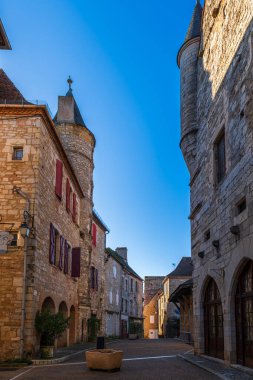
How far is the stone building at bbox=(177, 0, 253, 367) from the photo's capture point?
9453mm

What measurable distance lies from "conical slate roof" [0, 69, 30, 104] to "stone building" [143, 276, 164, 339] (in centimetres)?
4341

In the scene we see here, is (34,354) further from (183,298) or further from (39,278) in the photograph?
(183,298)

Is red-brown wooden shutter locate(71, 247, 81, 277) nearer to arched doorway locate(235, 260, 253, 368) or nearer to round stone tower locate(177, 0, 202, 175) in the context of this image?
round stone tower locate(177, 0, 202, 175)

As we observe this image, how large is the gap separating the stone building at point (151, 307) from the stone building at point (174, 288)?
12515 mm

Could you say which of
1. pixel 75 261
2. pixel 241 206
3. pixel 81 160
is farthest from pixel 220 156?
pixel 81 160

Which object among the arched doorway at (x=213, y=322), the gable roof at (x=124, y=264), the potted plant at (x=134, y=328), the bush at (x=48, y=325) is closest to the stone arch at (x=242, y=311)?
the arched doorway at (x=213, y=322)

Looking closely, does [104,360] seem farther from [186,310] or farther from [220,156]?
[186,310]

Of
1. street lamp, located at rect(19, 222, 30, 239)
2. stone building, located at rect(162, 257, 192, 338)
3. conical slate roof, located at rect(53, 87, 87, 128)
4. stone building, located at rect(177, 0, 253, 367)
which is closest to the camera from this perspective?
stone building, located at rect(177, 0, 253, 367)

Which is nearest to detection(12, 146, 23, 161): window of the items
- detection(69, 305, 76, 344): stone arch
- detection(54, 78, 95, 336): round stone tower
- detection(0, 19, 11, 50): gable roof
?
detection(0, 19, 11, 50): gable roof

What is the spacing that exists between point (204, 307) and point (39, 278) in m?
4.95

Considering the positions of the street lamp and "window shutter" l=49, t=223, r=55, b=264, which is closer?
the street lamp

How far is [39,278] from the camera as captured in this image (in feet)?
43.4

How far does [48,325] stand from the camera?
12.7 m

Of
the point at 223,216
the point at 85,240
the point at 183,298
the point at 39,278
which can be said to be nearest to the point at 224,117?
the point at 223,216
